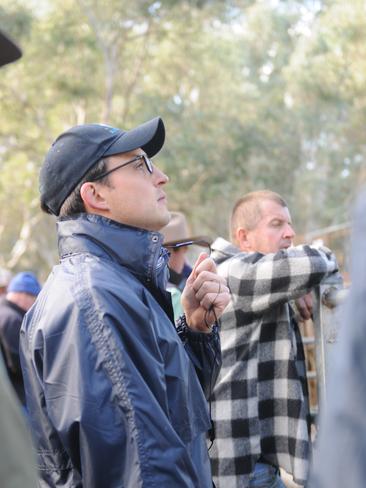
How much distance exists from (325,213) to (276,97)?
207 inches

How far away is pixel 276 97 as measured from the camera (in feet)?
102

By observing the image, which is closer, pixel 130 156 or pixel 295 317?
pixel 130 156

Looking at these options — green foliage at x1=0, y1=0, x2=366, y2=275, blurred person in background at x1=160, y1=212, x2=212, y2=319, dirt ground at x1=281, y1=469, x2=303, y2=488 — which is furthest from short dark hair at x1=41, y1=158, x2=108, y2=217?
green foliage at x1=0, y1=0, x2=366, y2=275

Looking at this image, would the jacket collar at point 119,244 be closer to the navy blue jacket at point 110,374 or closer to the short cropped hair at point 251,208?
the navy blue jacket at point 110,374

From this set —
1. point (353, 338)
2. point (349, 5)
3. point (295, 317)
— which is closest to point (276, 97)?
point (349, 5)

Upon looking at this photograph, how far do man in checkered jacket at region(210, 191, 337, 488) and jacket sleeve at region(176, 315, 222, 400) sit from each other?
1.92 ft

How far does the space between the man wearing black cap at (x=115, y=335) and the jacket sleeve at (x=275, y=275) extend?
0.62m

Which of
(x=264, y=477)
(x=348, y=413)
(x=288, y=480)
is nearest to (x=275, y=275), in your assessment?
(x=264, y=477)

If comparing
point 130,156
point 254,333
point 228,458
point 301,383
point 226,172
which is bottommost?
point 228,458

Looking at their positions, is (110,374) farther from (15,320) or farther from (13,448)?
(15,320)

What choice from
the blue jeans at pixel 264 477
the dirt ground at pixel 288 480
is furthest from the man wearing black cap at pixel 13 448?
the dirt ground at pixel 288 480

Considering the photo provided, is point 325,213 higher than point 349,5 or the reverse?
the reverse

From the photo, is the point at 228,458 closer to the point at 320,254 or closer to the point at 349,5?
the point at 320,254

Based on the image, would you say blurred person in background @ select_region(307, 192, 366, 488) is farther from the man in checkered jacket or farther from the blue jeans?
the blue jeans
